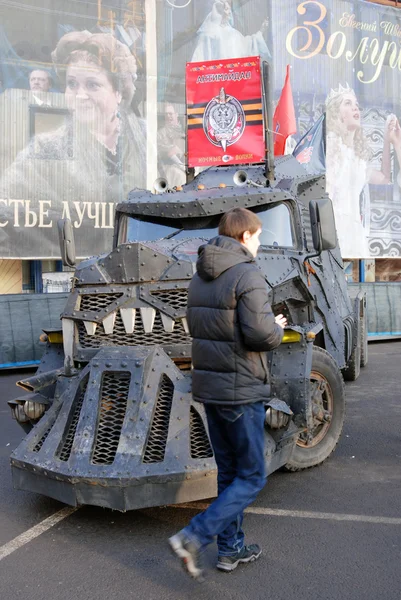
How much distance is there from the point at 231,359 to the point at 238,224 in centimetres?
76

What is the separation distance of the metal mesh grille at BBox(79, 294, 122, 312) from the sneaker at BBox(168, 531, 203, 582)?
220 cm

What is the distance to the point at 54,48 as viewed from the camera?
17.3 m

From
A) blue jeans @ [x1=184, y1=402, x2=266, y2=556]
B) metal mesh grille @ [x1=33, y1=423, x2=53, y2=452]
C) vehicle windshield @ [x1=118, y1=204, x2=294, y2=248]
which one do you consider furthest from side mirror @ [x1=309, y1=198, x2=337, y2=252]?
metal mesh grille @ [x1=33, y1=423, x2=53, y2=452]

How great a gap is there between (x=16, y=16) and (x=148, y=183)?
529 centimetres

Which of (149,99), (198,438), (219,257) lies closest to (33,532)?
(198,438)

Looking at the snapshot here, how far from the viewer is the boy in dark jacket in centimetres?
357

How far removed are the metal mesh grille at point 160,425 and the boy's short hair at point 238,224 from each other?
1505mm

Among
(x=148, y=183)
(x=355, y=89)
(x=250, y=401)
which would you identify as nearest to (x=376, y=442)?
(x=250, y=401)

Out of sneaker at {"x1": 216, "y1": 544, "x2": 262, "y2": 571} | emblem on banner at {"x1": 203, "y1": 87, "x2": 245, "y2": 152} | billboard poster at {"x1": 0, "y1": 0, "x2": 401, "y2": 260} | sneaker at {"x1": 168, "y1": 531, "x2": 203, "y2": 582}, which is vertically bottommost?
sneaker at {"x1": 216, "y1": 544, "x2": 262, "y2": 571}

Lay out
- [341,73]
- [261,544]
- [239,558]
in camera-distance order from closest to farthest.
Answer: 1. [239,558]
2. [261,544]
3. [341,73]

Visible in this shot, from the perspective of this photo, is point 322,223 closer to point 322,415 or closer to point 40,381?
point 322,415

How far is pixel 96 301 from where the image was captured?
17.6 feet

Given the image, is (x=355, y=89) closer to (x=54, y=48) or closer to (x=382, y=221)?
(x=382, y=221)

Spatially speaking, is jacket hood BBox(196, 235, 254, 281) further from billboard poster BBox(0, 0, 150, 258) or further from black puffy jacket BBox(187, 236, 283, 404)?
billboard poster BBox(0, 0, 150, 258)
